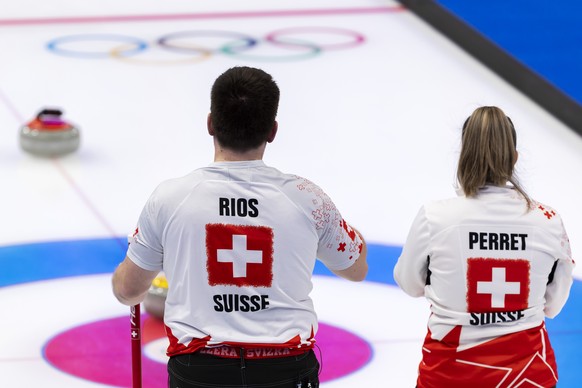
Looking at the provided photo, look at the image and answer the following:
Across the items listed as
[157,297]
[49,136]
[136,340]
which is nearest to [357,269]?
[136,340]

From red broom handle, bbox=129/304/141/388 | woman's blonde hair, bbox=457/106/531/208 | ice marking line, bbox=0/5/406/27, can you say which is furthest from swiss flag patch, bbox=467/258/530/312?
ice marking line, bbox=0/5/406/27

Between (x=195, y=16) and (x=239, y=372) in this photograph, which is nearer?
(x=239, y=372)

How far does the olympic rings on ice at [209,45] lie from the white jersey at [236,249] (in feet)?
23.1

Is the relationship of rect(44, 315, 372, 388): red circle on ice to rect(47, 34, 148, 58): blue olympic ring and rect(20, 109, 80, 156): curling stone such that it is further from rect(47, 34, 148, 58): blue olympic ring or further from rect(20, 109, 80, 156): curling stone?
rect(47, 34, 148, 58): blue olympic ring

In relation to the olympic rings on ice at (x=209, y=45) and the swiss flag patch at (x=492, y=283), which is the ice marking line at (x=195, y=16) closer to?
the olympic rings on ice at (x=209, y=45)

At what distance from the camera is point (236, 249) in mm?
2873

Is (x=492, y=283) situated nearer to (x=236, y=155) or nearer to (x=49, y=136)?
(x=236, y=155)

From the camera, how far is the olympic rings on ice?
10.0 meters

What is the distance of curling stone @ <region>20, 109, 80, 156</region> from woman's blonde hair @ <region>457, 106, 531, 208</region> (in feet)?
15.5

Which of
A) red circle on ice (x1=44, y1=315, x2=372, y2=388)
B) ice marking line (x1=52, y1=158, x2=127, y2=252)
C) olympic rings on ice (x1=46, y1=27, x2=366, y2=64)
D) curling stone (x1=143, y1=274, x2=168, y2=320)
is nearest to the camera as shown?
red circle on ice (x1=44, y1=315, x2=372, y2=388)

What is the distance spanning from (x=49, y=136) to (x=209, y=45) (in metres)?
3.16

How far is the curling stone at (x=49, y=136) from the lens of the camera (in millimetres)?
7461

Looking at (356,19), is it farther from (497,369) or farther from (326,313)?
(497,369)

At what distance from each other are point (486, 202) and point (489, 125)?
0.19 m
